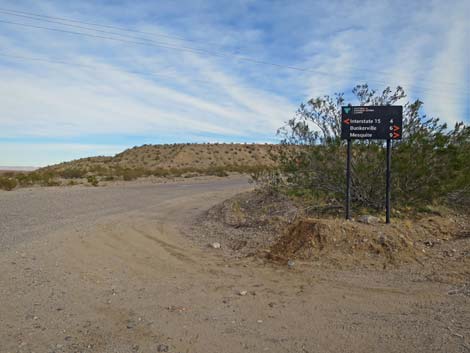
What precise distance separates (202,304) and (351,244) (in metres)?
3.44

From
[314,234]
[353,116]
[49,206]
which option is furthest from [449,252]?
[49,206]

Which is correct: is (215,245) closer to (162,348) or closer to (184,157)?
(162,348)

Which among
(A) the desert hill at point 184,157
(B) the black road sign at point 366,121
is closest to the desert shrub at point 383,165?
(B) the black road sign at point 366,121

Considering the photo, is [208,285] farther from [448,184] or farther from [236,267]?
[448,184]

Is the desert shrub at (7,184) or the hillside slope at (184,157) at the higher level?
the hillside slope at (184,157)

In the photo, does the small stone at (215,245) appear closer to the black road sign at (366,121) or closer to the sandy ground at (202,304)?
the sandy ground at (202,304)

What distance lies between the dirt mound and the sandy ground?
499 mm

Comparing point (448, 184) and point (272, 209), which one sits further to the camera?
point (272, 209)

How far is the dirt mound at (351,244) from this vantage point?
7.47m

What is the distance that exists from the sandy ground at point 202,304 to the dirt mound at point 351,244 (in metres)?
0.50

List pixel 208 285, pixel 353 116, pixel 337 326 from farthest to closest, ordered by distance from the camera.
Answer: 1. pixel 353 116
2. pixel 208 285
3. pixel 337 326

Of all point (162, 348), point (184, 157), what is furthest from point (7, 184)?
point (184, 157)

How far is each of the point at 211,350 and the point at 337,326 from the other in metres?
1.45

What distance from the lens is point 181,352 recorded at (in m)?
4.14
